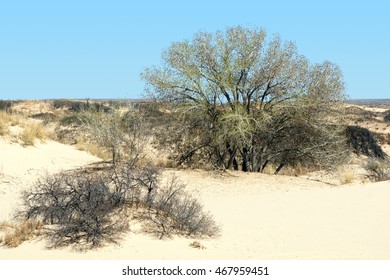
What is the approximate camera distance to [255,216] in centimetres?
1416

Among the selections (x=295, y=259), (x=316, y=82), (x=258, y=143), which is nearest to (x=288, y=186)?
(x=258, y=143)

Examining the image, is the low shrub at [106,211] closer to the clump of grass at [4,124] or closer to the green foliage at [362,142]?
the clump of grass at [4,124]

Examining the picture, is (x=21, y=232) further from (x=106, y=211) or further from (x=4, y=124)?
(x=4, y=124)

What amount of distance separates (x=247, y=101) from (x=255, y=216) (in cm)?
999

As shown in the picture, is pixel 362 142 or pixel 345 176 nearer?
pixel 345 176

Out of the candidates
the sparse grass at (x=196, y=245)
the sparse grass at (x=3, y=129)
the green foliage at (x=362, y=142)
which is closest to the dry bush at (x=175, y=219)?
the sparse grass at (x=196, y=245)

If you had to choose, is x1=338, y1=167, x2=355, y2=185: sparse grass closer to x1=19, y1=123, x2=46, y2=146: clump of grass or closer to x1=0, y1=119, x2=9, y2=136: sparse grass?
x1=19, y1=123, x2=46, y2=146: clump of grass

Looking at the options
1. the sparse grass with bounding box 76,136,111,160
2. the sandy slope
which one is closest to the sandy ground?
the sandy slope

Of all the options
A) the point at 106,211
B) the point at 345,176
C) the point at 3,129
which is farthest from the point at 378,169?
the point at 106,211

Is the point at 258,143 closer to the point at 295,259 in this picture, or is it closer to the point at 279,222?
the point at 279,222

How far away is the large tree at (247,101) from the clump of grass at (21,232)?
1235 centimetres

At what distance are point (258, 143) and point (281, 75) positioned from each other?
10.2ft

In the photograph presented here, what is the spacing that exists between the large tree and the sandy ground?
7.53 feet

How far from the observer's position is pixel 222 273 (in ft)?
28.4
